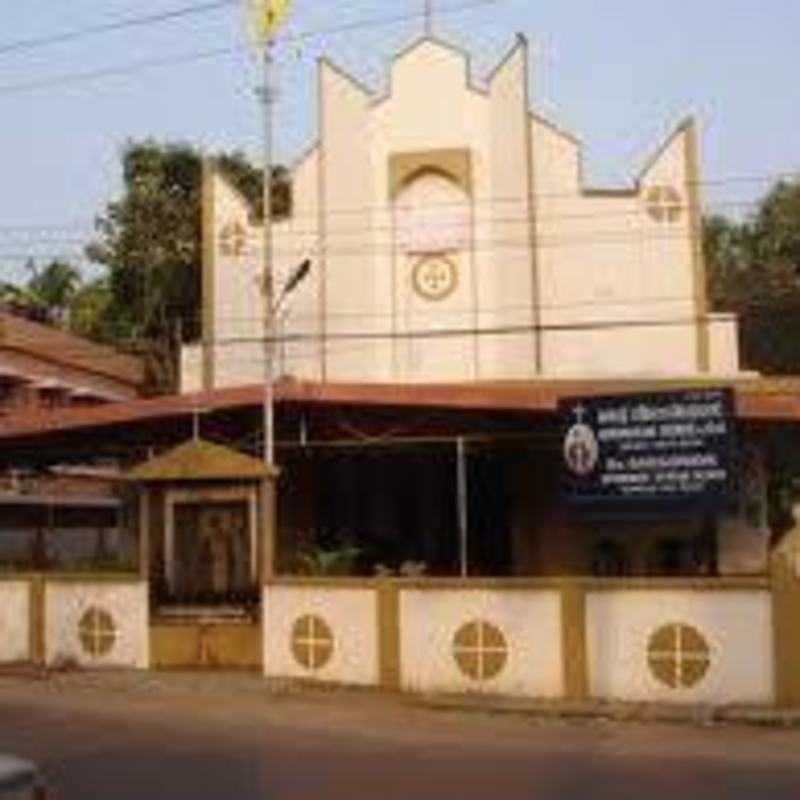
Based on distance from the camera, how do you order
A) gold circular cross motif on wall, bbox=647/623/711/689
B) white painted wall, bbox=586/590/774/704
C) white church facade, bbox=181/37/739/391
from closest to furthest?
white painted wall, bbox=586/590/774/704 → gold circular cross motif on wall, bbox=647/623/711/689 → white church facade, bbox=181/37/739/391

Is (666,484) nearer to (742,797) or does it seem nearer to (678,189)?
(742,797)

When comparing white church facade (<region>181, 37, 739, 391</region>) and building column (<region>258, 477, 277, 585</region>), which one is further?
white church facade (<region>181, 37, 739, 391</region>)

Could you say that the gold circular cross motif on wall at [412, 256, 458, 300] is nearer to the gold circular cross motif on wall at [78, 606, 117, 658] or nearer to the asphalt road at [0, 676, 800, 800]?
the gold circular cross motif on wall at [78, 606, 117, 658]

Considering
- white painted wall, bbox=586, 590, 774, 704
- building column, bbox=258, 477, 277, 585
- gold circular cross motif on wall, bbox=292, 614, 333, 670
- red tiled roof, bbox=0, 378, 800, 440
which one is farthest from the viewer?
red tiled roof, bbox=0, 378, 800, 440

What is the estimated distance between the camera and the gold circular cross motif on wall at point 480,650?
2358 centimetres

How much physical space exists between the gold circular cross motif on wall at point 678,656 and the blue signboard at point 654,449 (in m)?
2.04

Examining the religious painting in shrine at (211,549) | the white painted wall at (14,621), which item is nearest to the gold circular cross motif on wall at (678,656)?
the religious painting in shrine at (211,549)

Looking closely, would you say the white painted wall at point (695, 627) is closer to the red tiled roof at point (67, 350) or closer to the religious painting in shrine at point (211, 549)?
the religious painting in shrine at point (211, 549)

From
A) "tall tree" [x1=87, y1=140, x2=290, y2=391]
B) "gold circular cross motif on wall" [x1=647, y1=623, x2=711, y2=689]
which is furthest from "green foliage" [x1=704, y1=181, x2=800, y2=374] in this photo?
"gold circular cross motif on wall" [x1=647, y1=623, x2=711, y2=689]

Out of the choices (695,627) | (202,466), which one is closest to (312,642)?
(202,466)

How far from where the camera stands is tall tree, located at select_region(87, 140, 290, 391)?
55156 mm

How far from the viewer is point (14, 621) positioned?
1118 inches

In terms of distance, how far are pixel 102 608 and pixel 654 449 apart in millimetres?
8134

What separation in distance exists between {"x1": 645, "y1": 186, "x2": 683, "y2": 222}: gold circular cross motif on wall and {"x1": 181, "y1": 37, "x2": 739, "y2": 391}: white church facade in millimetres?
19
